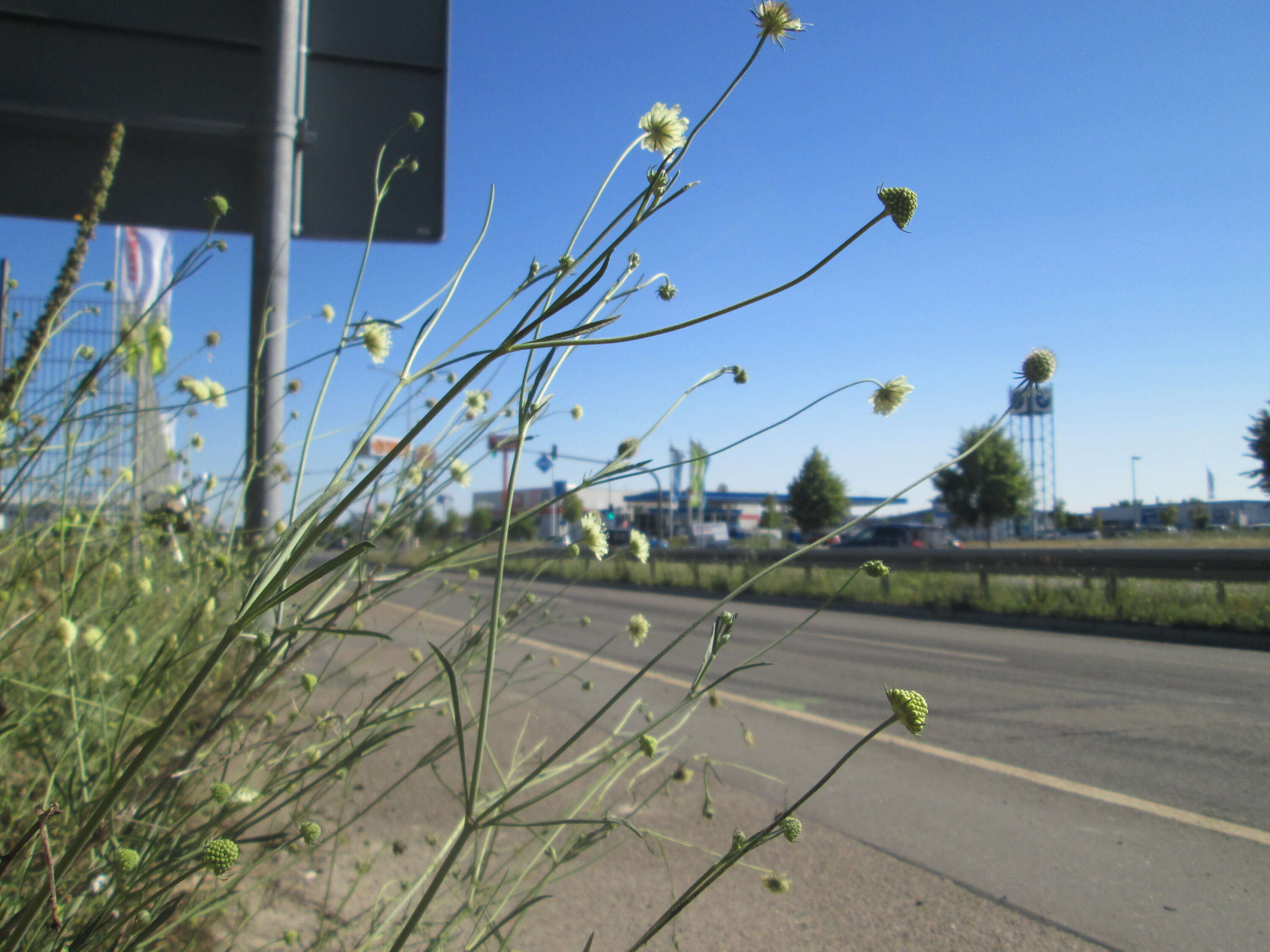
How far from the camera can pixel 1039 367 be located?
1443mm

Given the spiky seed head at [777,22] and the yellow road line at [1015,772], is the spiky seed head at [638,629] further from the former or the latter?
the spiky seed head at [777,22]

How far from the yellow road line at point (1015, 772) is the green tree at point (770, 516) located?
53600 millimetres

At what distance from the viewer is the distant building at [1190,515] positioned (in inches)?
214

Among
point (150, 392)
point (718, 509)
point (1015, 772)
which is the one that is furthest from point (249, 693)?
point (718, 509)

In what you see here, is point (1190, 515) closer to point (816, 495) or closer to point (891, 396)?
point (891, 396)

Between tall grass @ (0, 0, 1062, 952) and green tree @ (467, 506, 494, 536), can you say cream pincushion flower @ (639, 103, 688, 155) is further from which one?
green tree @ (467, 506, 494, 536)

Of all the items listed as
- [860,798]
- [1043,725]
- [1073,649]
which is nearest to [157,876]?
[860,798]

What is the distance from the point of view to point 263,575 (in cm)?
92

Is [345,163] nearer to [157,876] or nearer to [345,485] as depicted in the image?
[345,485]

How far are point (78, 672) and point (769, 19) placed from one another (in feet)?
6.15

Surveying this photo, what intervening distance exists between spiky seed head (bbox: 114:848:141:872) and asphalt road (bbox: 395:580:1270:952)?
107 cm

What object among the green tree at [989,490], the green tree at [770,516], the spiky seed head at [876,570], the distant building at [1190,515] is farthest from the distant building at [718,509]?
the spiky seed head at [876,570]

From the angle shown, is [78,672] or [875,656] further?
[875,656]

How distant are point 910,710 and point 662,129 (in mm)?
837
